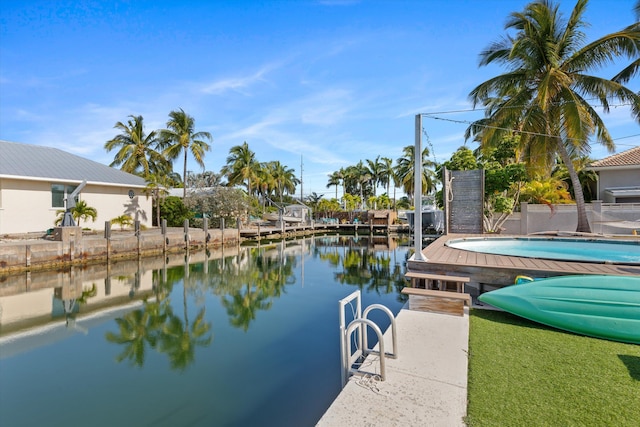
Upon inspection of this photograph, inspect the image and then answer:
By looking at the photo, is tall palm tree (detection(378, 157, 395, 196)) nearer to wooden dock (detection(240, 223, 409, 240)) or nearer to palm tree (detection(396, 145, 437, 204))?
palm tree (detection(396, 145, 437, 204))

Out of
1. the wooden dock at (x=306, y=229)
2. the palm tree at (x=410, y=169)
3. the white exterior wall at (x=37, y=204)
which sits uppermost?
the palm tree at (x=410, y=169)

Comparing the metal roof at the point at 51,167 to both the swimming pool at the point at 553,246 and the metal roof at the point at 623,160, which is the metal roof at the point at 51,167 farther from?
the metal roof at the point at 623,160

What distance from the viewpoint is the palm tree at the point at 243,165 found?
120ft

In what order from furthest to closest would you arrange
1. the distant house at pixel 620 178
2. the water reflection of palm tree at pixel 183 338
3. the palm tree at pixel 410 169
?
the palm tree at pixel 410 169, the distant house at pixel 620 178, the water reflection of palm tree at pixel 183 338

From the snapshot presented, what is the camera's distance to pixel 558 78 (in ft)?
41.0

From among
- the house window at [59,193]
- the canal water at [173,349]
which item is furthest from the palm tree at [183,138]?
the canal water at [173,349]

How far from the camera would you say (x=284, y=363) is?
536cm

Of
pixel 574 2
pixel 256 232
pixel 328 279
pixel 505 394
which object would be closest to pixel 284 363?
pixel 505 394

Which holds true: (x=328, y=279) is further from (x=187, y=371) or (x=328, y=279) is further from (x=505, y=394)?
(x=505, y=394)

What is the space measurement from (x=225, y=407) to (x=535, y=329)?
4.04 metres

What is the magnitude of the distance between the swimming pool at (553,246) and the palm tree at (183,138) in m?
23.9

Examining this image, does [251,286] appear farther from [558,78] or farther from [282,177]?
[282,177]

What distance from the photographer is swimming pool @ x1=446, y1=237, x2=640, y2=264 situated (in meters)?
9.15

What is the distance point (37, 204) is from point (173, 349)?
670 inches
